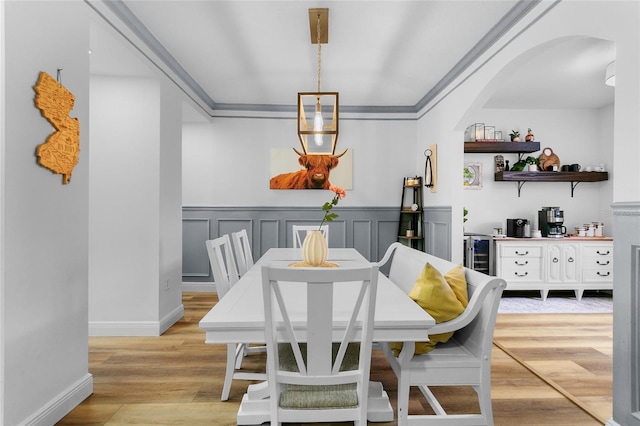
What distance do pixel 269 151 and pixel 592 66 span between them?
3662 millimetres

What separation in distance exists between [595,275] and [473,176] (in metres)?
1.88

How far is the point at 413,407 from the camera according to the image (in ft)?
6.93

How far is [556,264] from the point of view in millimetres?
4723

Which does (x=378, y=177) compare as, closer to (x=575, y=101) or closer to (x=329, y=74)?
(x=329, y=74)

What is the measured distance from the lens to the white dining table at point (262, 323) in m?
1.38

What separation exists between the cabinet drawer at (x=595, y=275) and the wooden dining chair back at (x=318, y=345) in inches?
176

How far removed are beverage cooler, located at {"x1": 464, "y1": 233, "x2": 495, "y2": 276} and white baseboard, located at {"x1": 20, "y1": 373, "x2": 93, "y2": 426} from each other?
4.13m

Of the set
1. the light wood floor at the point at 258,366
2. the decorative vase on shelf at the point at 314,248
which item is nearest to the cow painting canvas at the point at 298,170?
the light wood floor at the point at 258,366

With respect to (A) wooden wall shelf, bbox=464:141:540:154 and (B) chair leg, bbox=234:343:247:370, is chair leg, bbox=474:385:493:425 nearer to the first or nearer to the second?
(B) chair leg, bbox=234:343:247:370

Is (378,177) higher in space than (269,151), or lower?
lower

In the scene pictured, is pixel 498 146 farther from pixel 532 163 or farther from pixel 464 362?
pixel 464 362

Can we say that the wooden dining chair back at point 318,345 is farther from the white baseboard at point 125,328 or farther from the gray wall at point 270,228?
the gray wall at point 270,228

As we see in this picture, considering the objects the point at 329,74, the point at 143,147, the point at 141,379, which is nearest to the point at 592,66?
the point at 329,74

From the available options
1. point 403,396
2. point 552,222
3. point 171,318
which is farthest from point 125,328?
point 552,222
